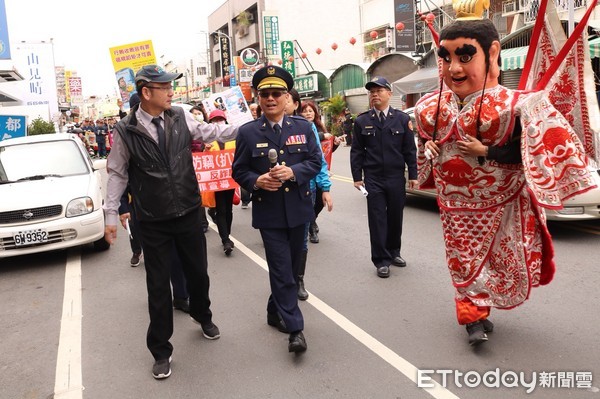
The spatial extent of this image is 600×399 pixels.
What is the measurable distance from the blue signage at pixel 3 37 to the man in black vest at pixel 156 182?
51.5 feet

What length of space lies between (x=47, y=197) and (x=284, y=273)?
3951 mm

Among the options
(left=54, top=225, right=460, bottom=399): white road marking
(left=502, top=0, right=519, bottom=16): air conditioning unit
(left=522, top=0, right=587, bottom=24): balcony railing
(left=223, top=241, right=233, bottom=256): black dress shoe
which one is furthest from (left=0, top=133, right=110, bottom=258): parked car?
(left=502, top=0, right=519, bottom=16): air conditioning unit

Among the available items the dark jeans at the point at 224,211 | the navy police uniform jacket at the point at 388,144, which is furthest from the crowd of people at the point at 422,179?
the dark jeans at the point at 224,211

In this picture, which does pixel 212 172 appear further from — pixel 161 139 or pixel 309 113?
pixel 161 139

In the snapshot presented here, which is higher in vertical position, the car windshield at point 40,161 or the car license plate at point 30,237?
the car windshield at point 40,161

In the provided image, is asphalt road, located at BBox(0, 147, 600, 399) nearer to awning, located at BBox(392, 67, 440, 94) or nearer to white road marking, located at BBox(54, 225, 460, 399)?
white road marking, located at BBox(54, 225, 460, 399)

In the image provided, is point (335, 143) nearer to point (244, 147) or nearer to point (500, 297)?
point (244, 147)

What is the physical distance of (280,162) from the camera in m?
3.72

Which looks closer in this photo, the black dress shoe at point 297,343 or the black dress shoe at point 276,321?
the black dress shoe at point 297,343

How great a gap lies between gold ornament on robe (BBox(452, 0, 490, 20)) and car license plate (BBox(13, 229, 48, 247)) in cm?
506

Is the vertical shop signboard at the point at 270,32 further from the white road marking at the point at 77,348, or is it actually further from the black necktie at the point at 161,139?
the black necktie at the point at 161,139

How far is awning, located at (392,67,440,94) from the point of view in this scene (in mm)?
19141

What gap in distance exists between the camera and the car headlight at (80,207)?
6.48 m

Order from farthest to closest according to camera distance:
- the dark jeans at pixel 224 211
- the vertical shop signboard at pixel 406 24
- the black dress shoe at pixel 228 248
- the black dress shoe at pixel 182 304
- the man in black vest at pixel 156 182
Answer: the vertical shop signboard at pixel 406 24
the dark jeans at pixel 224 211
the black dress shoe at pixel 228 248
the black dress shoe at pixel 182 304
the man in black vest at pixel 156 182
